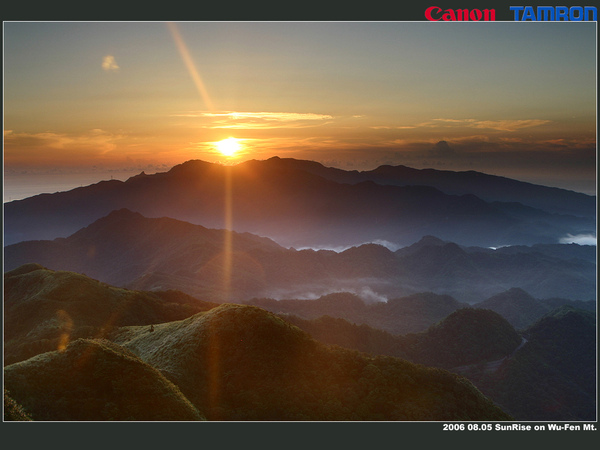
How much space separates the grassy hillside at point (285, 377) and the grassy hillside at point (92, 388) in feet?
23.4

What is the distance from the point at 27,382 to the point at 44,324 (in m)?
62.6

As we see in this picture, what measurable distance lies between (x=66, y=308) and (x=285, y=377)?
70.9 m

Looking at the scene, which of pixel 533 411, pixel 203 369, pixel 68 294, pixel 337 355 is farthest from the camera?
pixel 533 411

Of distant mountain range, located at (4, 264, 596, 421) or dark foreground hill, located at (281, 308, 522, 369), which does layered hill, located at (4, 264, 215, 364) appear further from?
dark foreground hill, located at (281, 308, 522, 369)

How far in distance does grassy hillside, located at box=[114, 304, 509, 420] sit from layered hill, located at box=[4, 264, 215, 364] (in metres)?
37.1

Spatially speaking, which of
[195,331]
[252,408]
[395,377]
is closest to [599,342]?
[395,377]

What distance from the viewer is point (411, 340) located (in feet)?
466

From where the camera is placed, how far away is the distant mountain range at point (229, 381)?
114 ft

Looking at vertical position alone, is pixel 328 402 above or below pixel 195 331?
below

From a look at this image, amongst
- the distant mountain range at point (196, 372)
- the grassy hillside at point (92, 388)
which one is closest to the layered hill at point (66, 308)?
the distant mountain range at point (196, 372)

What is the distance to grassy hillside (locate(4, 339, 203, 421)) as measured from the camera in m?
33.4

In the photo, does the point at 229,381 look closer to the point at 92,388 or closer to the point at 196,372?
the point at 196,372

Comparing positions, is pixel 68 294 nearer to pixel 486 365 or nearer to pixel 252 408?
pixel 252 408

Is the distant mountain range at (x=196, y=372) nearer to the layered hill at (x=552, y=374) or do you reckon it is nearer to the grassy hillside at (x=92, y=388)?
the grassy hillside at (x=92, y=388)
